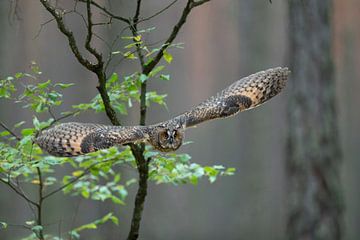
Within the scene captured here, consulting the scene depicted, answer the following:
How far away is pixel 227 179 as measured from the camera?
8469 mm

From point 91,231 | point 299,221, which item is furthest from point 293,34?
point 91,231

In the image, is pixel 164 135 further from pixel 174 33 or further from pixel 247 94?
pixel 174 33

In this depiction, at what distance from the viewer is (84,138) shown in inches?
95.9

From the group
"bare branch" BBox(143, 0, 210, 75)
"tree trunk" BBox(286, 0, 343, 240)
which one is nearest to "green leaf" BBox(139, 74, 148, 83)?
"bare branch" BBox(143, 0, 210, 75)

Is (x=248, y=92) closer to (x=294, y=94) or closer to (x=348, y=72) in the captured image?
(x=294, y=94)

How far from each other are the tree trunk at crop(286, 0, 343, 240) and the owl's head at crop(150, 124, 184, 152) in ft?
9.85

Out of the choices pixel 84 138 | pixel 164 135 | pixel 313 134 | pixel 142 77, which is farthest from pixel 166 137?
pixel 313 134

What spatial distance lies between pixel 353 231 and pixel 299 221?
10.7 feet

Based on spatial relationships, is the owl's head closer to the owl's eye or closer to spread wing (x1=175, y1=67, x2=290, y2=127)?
the owl's eye

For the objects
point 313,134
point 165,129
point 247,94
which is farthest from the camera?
point 313,134

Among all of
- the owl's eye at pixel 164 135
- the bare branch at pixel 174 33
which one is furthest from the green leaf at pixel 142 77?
the owl's eye at pixel 164 135

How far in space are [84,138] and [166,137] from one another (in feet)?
1.12

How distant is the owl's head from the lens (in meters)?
2.39

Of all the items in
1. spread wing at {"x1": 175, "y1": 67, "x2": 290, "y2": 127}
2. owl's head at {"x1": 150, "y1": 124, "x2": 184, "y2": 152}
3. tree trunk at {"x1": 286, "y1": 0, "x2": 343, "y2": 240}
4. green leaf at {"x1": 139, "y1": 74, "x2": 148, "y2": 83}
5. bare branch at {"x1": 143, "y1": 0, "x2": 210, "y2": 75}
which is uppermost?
bare branch at {"x1": 143, "y1": 0, "x2": 210, "y2": 75}
